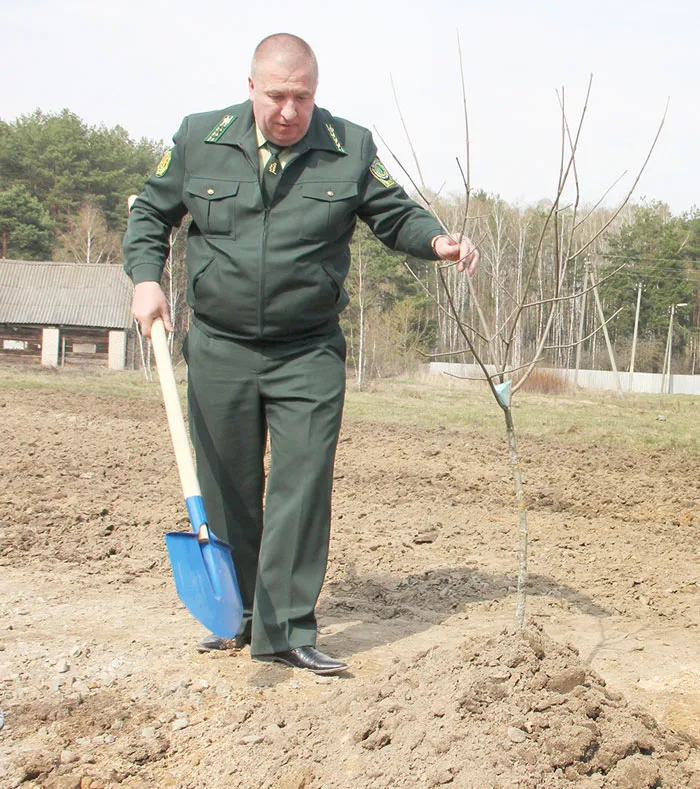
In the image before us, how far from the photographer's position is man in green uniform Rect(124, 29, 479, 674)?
10.5 ft

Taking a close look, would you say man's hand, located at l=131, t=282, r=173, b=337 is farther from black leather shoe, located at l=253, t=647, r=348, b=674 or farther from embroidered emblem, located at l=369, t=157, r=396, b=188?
black leather shoe, located at l=253, t=647, r=348, b=674

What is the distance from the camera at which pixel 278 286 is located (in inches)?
126

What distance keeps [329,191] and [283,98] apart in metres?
0.35

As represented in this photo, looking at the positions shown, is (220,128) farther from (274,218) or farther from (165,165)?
(274,218)

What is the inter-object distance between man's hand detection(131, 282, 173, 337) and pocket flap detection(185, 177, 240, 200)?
374 mm

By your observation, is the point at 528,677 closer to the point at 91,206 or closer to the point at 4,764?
the point at 4,764

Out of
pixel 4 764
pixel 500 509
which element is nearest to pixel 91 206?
pixel 500 509

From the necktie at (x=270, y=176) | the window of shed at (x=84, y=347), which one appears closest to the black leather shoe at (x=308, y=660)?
the necktie at (x=270, y=176)

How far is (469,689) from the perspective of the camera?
8.29 feet

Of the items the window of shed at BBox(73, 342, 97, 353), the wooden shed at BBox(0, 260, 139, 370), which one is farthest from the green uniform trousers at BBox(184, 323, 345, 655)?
the window of shed at BBox(73, 342, 97, 353)

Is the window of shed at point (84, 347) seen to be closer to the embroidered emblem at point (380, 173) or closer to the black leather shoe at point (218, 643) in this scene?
the black leather shoe at point (218, 643)

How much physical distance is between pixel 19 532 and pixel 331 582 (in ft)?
6.62

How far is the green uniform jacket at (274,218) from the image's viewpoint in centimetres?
321

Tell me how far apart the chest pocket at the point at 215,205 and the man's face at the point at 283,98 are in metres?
0.24
